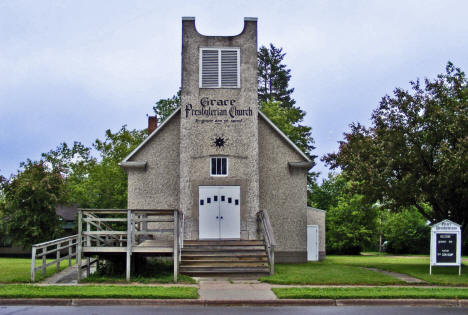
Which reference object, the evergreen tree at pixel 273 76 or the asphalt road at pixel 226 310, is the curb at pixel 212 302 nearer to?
the asphalt road at pixel 226 310

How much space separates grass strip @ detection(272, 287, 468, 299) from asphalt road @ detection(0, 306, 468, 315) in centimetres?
56

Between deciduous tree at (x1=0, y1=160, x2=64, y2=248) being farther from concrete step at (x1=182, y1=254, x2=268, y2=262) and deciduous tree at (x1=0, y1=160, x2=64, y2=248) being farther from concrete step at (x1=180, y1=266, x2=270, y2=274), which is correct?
concrete step at (x1=180, y1=266, x2=270, y2=274)

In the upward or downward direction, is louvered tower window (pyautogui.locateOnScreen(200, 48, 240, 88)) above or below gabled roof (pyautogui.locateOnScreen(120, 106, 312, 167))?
above

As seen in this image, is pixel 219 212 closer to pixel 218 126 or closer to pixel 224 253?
pixel 218 126

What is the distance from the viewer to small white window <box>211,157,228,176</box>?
22594 millimetres

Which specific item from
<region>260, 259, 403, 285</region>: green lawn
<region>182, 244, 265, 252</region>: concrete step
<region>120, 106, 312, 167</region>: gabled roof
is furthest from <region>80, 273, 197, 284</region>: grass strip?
<region>120, 106, 312, 167</region>: gabled roof

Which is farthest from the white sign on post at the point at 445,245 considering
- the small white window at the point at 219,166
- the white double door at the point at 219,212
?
the small white window at the point at 219,166

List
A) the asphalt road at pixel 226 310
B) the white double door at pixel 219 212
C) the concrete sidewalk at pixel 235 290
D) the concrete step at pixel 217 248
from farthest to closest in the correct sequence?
the white double door at pixel 219 212 → the concrete step at pixel 217 248 → the concrete sidewalk at pixel 235 290 → the asphalt road at pixel 226 310

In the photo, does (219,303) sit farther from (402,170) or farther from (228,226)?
(402,170)

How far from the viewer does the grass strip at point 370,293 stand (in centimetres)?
1329

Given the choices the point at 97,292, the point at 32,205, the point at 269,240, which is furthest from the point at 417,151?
the point at 32,205

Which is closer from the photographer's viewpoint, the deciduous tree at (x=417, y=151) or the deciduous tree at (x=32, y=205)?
the deciduous tree at (x=417, y=151)

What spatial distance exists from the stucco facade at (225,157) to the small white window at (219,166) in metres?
0.13

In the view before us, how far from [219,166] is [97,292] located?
1004 cm
